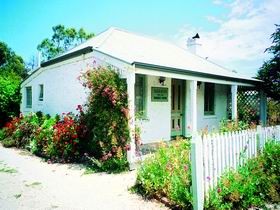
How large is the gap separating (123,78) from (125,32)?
6.33 m

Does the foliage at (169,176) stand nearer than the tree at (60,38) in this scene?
Yes

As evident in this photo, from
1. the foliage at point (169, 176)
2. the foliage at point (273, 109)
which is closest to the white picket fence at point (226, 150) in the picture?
the foliage at point (169, 176)

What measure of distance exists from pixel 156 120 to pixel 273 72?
7.12m

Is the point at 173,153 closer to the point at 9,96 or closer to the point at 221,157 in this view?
the point at 221,157

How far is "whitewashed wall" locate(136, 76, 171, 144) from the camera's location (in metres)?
10.8

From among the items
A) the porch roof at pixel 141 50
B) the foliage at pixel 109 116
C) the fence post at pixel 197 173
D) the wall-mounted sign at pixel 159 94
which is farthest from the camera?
the wall-mounted sign at pixel 159 94

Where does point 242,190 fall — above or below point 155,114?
below

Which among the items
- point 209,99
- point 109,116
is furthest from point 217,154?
point 209,99

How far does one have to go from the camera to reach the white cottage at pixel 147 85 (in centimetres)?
938

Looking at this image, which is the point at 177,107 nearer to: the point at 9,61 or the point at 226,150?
the point at 226,150

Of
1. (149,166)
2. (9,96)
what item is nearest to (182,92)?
(149,166)

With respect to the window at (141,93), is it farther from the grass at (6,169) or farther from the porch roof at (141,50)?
the grass at (6,169)

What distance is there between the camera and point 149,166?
611 centimetres

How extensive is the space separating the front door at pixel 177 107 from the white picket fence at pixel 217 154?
5.95m
